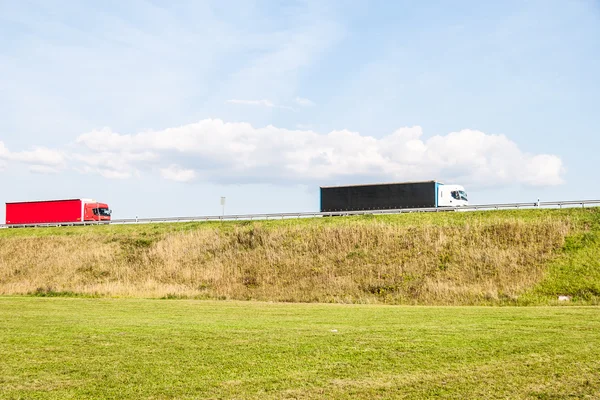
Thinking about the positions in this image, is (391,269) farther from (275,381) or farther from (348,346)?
(275,381)

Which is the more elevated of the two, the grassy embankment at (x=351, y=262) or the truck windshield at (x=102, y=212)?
the truck windshield at (x=102, y=212)

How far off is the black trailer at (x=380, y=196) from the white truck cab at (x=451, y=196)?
794 millimetres

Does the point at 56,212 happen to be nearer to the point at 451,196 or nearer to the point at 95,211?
the point at 95,211

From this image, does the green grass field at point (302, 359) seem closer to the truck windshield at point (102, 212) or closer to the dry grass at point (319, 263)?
the dry grass at point (319, 263)

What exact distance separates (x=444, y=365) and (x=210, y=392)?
150 inches

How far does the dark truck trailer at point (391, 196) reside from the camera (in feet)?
145

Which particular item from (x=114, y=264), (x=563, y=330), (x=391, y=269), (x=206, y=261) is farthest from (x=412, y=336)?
(x=114, y=264)

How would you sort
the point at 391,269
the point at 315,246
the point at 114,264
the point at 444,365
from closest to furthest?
the point at 444,365
the point at 391,269
the point at 315,246
the point at 114,264

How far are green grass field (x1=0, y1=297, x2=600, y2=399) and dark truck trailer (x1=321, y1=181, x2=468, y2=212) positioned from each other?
98.5 feet

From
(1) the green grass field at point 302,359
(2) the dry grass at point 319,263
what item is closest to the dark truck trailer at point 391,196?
(2) the dry grass at point 319,263

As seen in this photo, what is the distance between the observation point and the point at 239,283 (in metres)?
33.2

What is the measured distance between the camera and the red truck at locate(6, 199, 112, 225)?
188 ft

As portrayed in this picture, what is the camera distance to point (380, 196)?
45.9 m

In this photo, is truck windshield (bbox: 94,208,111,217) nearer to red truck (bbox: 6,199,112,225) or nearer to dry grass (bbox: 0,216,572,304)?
red truck (bbox: 6,199,112,225)
